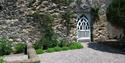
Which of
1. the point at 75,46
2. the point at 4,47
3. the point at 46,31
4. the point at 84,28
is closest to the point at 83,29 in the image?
the point at 84,28

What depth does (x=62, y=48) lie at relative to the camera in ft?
48.8

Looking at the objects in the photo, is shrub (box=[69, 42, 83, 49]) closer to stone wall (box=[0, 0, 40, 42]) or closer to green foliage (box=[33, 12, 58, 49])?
green foliage (box=[33, 12, 58, 49])

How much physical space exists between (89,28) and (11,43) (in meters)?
4.88

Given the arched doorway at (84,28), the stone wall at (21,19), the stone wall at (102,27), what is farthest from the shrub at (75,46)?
the stone wall at (102,27)

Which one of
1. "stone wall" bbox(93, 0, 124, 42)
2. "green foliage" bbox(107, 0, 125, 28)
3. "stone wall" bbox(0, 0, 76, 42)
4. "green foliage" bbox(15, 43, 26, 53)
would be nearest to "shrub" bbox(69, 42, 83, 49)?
"stone wall" bbox(0, 0, 76, 42)

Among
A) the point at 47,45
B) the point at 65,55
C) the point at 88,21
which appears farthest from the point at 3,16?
the point at 88,21

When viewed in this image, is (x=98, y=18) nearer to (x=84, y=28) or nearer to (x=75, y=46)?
(x=84, y=28)

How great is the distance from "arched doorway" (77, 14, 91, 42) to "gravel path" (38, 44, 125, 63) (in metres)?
2.41

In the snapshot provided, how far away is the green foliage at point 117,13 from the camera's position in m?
13.6

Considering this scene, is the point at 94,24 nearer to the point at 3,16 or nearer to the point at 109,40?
the point at 109,40

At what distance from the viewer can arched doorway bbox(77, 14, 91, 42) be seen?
17.5m

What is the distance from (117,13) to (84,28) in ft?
13.2

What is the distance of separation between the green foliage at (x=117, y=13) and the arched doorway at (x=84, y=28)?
3087 mm

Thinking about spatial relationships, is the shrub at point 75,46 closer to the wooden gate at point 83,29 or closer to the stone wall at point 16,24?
the stone wall at point 16,24
